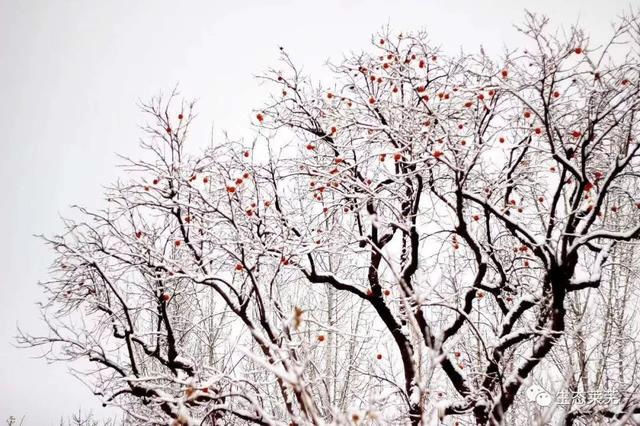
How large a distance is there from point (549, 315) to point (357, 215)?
251 cm

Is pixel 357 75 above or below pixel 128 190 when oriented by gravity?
above

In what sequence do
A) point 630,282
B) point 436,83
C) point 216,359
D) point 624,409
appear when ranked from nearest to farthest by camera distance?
point 624,409 < point 436,83 < point 630,282 < point 216,359

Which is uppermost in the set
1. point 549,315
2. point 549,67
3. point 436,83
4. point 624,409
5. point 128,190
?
point 436,83

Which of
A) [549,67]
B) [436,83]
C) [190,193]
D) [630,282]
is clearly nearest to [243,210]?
[190,193]

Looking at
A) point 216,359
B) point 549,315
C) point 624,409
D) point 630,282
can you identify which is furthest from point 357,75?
point 216,359

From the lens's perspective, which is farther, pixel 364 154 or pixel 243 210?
pixel 364 154

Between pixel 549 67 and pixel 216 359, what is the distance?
942 centimetres

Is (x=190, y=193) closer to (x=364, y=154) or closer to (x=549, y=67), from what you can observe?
(x=364, y=154)

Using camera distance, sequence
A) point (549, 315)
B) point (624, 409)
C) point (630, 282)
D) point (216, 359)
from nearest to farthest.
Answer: point (624, 409) < point (549, 315) < point (630, 282) < point (216, 359)

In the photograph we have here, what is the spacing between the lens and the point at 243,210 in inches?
206

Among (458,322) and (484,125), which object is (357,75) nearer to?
(484,125)

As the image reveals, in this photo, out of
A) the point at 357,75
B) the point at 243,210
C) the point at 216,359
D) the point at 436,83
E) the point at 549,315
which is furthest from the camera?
the point at 216,359

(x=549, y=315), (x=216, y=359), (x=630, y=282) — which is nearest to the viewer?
(x=549, y=315)

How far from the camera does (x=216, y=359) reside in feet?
35.4
